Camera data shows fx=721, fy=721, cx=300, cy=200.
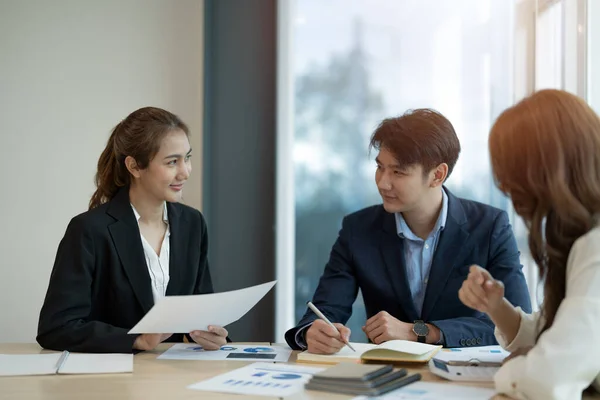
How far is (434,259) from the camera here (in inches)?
99.7

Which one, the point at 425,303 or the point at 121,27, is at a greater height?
the point at 121,27

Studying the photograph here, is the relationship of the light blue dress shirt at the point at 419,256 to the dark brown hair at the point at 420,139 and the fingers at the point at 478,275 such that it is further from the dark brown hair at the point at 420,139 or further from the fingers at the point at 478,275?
the fingers at the point at 478,275

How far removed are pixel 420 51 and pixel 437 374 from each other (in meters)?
2.34

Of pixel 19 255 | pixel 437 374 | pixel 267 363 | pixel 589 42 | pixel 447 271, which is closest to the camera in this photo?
pixel 437 374

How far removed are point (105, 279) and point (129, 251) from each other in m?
0.13

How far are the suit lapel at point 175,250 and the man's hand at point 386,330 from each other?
0.74 meters

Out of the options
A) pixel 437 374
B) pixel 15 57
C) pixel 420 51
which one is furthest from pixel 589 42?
pixel 15 57

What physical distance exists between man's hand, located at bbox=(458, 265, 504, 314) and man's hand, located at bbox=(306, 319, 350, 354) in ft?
1.47

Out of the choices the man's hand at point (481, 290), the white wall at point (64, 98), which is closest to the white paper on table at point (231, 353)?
the man's hand at point (481, 290)

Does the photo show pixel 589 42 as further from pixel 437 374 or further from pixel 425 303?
pixel 437 374

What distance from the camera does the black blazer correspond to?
7.35 ft

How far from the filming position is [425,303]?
2.53 metres

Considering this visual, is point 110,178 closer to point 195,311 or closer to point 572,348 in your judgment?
point 195,311

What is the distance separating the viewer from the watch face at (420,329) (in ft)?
7.54
